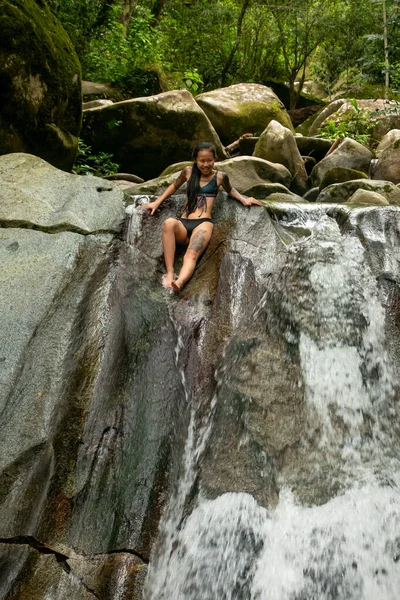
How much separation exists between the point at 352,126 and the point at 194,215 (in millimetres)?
9448

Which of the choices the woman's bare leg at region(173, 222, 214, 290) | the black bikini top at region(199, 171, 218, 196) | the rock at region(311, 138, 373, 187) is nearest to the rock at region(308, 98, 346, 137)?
the rock at region(311, 138, 373, 187)

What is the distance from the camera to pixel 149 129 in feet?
28.1

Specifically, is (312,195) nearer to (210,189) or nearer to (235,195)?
(235,195)

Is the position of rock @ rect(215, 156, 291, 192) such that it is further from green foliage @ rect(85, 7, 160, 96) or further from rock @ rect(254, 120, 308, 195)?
green foliage @ rect(85, 7, 160, 96)

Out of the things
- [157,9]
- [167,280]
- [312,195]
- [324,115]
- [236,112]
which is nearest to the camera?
[167,280]

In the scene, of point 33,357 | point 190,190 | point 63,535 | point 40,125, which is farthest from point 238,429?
point 40,125

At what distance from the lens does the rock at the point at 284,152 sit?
8828 mm

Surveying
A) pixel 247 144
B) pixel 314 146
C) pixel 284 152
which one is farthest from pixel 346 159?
pixel 247 144

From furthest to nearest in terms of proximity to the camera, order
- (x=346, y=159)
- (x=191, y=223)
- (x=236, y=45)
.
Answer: (x=236, y=45)
(x=346, y=159)
(x=191, y=223)

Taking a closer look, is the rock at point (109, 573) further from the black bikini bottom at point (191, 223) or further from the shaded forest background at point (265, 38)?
the shaded forest background at point (265, 38)

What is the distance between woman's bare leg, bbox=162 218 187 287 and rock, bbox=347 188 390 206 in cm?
266

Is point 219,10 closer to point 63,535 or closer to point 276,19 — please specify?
point 276,19

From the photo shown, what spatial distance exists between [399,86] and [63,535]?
50.2ft

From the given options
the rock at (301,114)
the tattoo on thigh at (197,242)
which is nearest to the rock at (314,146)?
the rock at (301,114)
